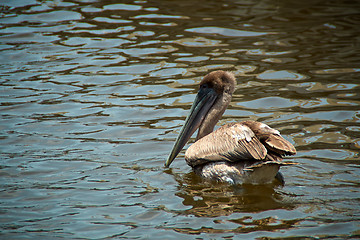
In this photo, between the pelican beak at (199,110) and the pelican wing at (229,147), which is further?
the pelican beak at (199,110)

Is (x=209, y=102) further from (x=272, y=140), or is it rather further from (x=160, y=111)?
(x=160, y=111)

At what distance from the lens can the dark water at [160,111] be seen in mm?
4496

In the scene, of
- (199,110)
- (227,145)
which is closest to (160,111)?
(199,110)

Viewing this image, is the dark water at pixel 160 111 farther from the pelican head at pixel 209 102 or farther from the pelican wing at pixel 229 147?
the pelican head at pixel 209 102

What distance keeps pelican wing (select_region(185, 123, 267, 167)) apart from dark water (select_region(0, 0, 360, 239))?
292 millimetres

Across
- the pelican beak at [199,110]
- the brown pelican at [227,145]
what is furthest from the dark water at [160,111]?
the pelican beak at [199,110]

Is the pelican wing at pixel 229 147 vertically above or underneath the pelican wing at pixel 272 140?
underneath

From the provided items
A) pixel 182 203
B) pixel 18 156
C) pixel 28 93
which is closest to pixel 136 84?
pixel 28 93

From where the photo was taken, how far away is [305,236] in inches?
160

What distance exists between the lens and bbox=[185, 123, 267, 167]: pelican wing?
5004 millimetres

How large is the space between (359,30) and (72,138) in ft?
21.3

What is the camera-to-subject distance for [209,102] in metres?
5.99

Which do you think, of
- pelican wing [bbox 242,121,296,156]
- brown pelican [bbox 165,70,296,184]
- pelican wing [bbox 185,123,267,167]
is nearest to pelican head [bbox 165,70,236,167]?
brown pelican [bbox 165,70,296,184]

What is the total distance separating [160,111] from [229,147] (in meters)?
2.24
